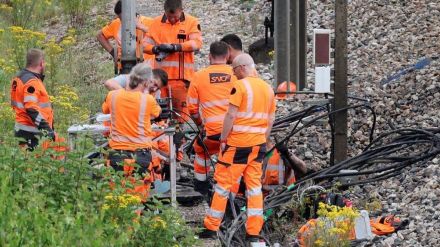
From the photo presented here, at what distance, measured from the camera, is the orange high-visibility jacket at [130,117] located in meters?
10.5

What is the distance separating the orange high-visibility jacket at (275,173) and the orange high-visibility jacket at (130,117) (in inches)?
72.3

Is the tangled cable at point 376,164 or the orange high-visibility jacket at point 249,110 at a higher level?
the orange high-visibility jacket at point 249,110

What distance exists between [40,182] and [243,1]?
15.8 metres

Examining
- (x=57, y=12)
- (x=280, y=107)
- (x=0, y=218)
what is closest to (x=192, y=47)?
(x=280, y=107)

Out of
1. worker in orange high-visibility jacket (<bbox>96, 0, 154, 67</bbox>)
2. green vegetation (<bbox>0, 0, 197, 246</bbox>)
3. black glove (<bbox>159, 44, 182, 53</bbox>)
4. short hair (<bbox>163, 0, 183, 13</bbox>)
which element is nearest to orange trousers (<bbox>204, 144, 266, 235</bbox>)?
green vegetation (<bbox>0, 0, 197, 246</bbox>)

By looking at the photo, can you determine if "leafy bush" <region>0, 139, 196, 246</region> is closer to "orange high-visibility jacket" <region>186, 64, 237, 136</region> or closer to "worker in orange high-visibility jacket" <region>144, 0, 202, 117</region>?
"orange high-visibility jacket" <region>186, 64, 237, 136</region>

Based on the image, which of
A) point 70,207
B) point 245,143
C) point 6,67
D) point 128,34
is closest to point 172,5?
point 128,34

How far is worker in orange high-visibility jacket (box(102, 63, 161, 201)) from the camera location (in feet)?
34.5

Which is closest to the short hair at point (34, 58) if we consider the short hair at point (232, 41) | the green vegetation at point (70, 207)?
the green vegetation at point (70, 207)

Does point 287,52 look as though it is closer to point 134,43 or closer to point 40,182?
point 134,43

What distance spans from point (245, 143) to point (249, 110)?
0.30 m

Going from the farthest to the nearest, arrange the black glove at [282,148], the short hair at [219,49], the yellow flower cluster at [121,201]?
the black glove at [282,148] → the short hair at [219,49] → the yellow flower cluster at [121,201]

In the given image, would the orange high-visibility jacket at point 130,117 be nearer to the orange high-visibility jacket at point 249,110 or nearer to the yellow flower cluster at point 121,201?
the orange high-visibility jacket at point 249,110

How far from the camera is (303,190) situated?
11.3m
